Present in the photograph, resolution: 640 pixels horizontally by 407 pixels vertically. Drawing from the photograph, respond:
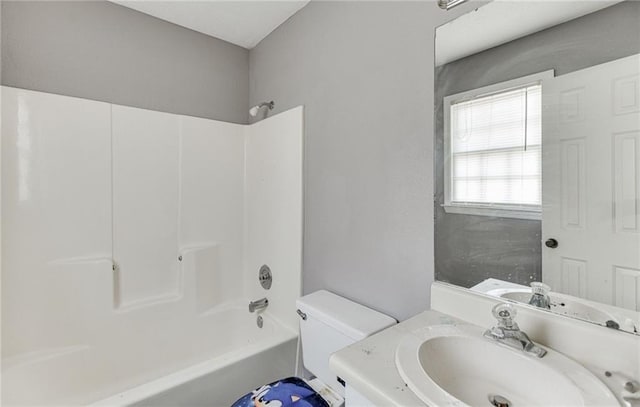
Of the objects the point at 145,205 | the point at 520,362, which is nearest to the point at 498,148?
the point at 520,362

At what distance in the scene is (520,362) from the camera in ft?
2.58

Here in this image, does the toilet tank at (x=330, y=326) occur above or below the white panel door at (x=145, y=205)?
below

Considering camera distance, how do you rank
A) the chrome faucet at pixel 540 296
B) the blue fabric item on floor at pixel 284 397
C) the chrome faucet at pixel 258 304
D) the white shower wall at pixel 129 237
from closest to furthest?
the chrome faucet at pixel 540 296 < the blue fabric item on floor at pixel 284 397 < the white shower wall at pixel 129 237 < the chrome faucet at pixel 258 304

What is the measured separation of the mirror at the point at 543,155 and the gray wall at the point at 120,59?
1.64m

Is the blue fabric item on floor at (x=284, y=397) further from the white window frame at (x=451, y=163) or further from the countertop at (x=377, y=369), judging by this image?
the white window frame at (x=451, y=163)

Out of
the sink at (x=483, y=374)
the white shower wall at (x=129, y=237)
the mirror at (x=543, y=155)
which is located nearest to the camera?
the sink at (x=483, y=374)

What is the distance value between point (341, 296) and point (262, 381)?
61 centimetres

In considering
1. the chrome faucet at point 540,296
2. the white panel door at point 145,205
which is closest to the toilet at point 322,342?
the chrome faucet at point 540,296

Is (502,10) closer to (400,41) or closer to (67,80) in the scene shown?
(400,41)

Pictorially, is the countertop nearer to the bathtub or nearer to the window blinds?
the window blinds

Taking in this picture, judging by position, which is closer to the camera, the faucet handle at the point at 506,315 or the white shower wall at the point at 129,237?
the faucet handle at the point at 506,315

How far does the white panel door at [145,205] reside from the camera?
1.79 metres

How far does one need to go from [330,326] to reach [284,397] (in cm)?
33

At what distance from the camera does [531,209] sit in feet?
3.02
